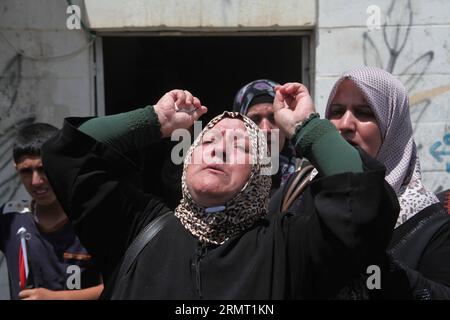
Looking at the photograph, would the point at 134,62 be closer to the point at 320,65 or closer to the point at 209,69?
the point at 209,69

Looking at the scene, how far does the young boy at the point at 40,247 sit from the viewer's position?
8.79ft

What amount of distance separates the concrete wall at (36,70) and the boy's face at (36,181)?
1.44 m

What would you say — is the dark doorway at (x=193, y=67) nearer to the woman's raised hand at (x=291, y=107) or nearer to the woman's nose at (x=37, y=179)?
the woman's nose at (x=37, y=179)

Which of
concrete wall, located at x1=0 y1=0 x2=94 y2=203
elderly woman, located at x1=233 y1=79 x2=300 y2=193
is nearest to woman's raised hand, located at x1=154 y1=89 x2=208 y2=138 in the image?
elderly woman, located at x1=233 y1=79 x2=300 y2=193

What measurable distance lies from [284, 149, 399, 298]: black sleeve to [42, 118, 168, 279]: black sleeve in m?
0.54

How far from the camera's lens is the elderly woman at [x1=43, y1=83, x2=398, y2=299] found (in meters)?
1.69

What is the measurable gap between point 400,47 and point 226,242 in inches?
115

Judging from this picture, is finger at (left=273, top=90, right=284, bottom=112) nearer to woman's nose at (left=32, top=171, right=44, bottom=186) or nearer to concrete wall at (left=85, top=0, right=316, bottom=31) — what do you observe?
woman's nose at (left=32, top=171, right=44, bottom=186)

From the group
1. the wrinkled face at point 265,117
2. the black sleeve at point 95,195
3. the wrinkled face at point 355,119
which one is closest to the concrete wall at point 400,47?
the wrinkled face at point 265,117

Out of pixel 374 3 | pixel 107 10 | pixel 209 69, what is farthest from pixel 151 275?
Answer: pixel 209 69

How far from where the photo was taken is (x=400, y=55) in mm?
4281
